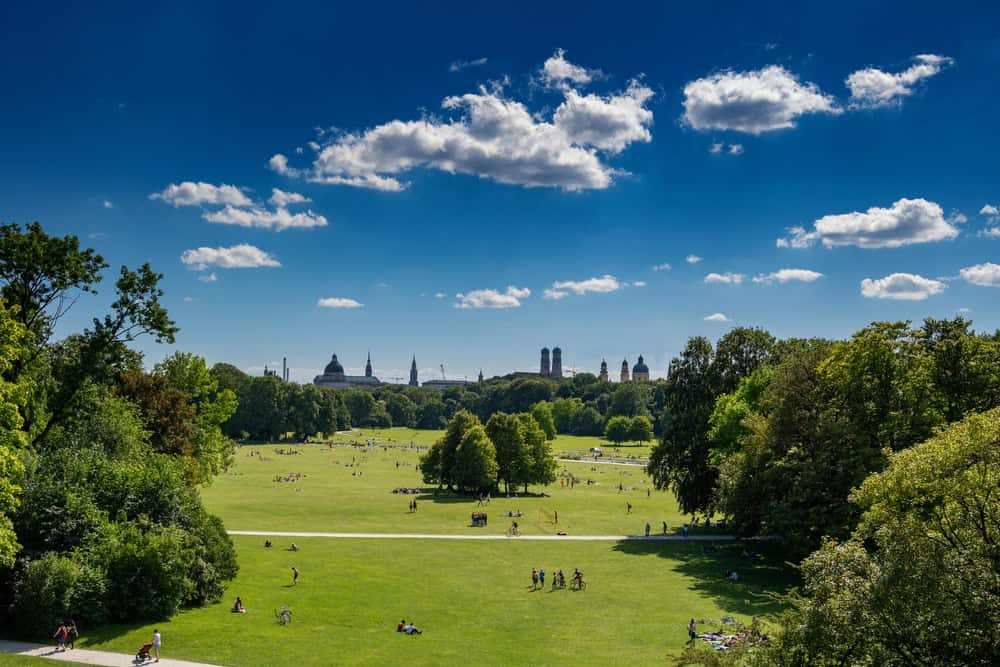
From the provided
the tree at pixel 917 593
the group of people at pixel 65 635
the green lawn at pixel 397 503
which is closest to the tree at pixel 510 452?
the green lawn at pixel 397 503

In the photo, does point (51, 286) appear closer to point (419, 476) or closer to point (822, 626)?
point (822, 626)

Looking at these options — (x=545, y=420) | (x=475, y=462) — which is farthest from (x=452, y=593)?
(x=545, y=420)

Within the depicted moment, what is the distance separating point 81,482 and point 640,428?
118795 mm

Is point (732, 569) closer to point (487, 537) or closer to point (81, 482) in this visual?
point (487, 537)

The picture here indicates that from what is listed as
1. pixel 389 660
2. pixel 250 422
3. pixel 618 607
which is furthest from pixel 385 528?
pixel 250 422

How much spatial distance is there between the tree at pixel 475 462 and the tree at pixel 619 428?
3020 inches

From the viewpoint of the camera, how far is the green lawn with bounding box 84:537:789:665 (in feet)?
77.6

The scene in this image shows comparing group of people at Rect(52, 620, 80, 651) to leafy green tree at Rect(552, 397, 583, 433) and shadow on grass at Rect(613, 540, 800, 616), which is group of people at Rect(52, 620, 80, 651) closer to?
shadow on grass at Rect(613, 540, 800, 616)

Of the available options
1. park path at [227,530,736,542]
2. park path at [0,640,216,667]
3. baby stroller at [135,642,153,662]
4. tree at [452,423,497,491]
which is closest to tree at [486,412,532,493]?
tree at [452,423,497,491]

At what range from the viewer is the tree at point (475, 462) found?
64375 millimetres

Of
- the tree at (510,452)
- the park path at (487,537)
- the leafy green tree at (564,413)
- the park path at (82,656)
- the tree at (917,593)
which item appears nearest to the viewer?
the tree at (917,593)

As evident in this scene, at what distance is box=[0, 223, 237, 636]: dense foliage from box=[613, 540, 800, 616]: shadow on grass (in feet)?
70.0

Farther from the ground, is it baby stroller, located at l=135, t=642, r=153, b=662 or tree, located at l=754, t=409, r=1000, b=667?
tree, located at l=754, t=409, r=1000, b=667

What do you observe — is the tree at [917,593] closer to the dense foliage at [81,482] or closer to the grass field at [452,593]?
the grass field at [452,593]
